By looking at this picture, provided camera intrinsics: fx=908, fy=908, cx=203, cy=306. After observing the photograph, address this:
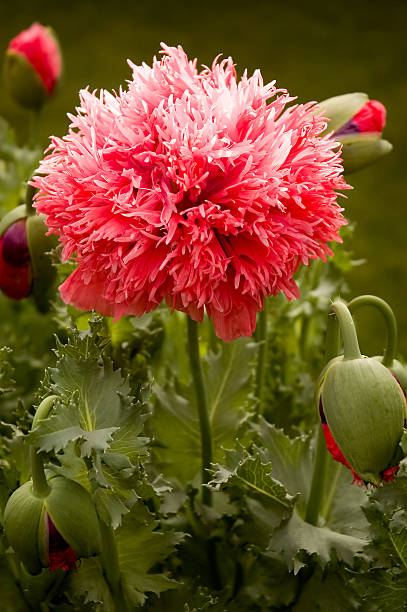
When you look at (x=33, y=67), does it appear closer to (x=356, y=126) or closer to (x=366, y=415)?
(x=356, y=126)

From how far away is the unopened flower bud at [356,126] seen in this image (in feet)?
1.63

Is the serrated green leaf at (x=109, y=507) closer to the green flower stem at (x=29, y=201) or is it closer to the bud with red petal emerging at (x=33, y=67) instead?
the green flower stem at (x=29, y=201)

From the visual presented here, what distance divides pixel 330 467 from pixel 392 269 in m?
0.96

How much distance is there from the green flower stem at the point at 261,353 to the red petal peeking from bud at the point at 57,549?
8.4 inches

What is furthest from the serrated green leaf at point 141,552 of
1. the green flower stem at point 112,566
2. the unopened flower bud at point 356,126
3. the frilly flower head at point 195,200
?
the unopened flower bud at point 356,126

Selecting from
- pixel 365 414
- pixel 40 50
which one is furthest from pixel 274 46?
pixel 365 414

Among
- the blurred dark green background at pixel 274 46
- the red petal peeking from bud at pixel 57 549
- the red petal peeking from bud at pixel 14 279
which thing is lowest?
the red petal peeking from bud at pixel 57 549

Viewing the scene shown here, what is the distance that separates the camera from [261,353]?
23.2 inches

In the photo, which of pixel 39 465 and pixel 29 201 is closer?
pixel 39 465

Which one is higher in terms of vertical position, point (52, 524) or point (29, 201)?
point (29, 201)

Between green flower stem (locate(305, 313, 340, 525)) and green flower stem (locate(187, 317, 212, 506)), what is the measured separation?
59 millimetres

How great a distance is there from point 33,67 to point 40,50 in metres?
0.02

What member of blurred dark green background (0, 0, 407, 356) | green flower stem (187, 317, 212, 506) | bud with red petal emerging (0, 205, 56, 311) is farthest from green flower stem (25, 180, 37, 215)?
blurred dark green background (0, 0, 407, 356)

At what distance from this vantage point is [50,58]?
2.44 feet
